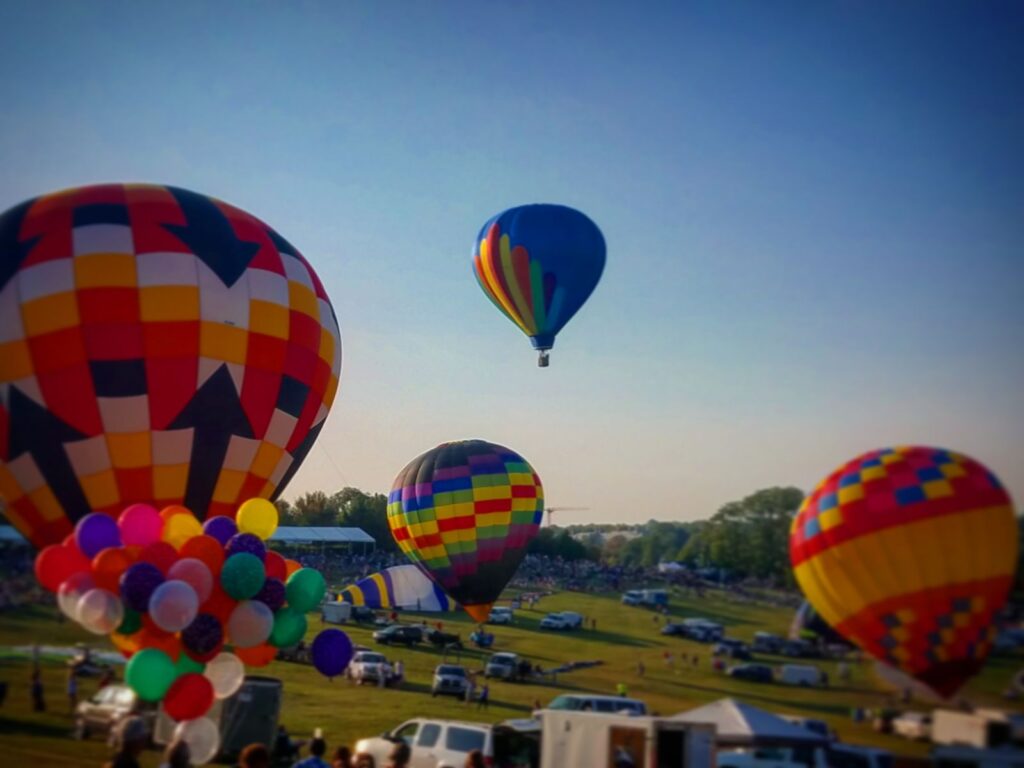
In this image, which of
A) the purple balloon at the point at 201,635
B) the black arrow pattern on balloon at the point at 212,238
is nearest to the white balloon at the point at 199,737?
the purple balloon at the point at 201,635

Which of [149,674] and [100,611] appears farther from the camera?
[100,611]

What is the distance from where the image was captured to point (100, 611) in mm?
6016

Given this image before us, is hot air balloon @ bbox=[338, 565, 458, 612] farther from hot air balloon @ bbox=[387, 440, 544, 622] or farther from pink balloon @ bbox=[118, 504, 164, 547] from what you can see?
pink balloon @ bbox=[118, 504, 164, 547]

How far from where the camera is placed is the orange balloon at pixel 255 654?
6602 millimetres

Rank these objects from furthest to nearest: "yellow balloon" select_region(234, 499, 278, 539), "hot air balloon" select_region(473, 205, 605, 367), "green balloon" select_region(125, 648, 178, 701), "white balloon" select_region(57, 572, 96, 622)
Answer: "hot air balloon" select_region(473, 205, 605, 367) < "yellow balloon" select_region(234, 499, 278, 539) < "white balloon" select_region(57, 572, 96, 622) < "green balloon" select_region(125, 648, 178, 701)

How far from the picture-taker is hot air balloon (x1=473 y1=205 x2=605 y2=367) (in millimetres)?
13195

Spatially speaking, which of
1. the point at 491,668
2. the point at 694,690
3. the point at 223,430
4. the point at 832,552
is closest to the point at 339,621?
the point at 491,668

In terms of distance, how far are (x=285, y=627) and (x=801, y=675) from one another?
3.58 m

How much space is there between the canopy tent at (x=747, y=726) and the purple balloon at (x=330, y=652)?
2352 millimetres

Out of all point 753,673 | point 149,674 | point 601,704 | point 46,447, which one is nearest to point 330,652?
point 149,674

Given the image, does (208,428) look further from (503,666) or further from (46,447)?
(503,666)

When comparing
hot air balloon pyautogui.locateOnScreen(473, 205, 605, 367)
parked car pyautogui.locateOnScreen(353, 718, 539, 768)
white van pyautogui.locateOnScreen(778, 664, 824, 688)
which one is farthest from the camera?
hot air balloon pyautogui.locateOnScreen(473, 205, 605, 367)

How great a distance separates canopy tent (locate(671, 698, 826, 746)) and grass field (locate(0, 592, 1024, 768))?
0.16 meters

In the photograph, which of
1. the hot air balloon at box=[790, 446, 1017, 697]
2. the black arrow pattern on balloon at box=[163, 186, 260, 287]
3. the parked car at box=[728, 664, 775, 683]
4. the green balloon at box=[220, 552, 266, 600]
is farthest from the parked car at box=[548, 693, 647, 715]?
the black arrow pattern on balloon at box=[163, 186, 260, 287]
